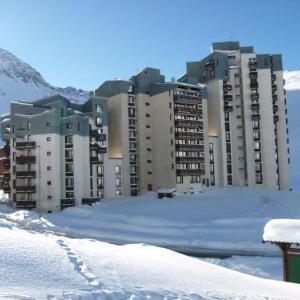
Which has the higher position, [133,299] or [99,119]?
[99,119]

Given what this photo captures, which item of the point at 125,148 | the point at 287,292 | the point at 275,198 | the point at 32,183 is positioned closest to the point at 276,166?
the point at 275,198

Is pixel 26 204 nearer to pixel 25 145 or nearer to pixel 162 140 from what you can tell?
pixel 25 145

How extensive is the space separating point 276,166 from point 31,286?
101926 millimetres

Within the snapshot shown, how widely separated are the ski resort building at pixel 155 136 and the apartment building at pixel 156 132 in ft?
0.73

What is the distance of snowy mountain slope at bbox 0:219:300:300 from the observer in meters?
14.0

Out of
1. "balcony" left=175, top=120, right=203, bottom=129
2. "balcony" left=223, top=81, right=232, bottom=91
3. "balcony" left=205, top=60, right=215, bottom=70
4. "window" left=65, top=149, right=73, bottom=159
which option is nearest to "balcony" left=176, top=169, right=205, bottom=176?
"balcony" left=175, top=120, right=203, bottom=129

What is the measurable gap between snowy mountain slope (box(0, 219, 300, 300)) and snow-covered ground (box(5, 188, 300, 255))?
1488 inches

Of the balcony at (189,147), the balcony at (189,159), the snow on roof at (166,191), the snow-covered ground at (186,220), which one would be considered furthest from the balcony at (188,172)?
the snow-covered ground at (186,220)

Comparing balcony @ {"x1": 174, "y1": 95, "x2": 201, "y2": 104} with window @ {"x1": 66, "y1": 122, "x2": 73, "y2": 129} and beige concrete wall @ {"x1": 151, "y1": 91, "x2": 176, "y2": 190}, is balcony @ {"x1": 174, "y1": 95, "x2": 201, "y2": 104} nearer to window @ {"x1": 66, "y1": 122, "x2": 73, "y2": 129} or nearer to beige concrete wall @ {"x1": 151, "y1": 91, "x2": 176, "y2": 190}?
beige concrete wall @ {"x1": 151, "y1": 91, "x2": 176, "y2": 190}

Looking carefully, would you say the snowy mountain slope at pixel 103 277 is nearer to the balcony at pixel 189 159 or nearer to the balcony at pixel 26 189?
the balcony at pixel 26 189

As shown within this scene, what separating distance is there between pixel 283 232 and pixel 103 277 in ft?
39.2

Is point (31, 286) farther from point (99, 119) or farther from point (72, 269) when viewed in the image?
point (99, 119)

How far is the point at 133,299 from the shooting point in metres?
13.8

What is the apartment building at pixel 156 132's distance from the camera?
3944 inches
